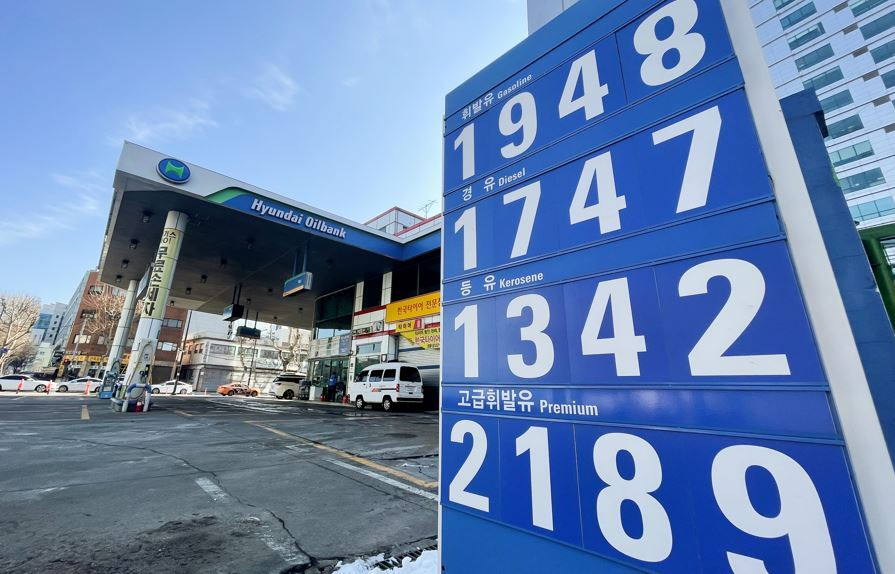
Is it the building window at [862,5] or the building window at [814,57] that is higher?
the building window at [862,5]

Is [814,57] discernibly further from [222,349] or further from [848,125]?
[222,349]

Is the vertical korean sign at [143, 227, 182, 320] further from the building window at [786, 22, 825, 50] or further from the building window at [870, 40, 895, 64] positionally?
the building window at [786, 22, 825, 50]

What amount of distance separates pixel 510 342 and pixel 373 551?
6.72ft

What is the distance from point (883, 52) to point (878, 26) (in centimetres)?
204

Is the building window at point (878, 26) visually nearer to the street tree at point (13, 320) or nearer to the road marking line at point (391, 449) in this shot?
the road marking line at point (391, 449)

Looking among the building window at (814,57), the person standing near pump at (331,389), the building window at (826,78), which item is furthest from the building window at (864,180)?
the person standing near pump at (331,389)

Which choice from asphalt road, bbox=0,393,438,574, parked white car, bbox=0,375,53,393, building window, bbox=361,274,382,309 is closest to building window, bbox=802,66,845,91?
building window, bbox=361,274,382,309

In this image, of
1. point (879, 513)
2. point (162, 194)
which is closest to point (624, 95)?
point (879, 513)

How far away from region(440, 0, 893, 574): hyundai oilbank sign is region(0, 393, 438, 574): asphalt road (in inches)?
58.7

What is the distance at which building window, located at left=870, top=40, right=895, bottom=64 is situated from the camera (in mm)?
25320

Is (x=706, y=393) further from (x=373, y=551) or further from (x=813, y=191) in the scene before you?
(x=373, y=551)

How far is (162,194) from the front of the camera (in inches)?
514

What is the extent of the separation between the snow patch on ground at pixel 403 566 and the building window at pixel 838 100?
40951 millimetres

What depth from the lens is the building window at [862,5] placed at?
2617cm
